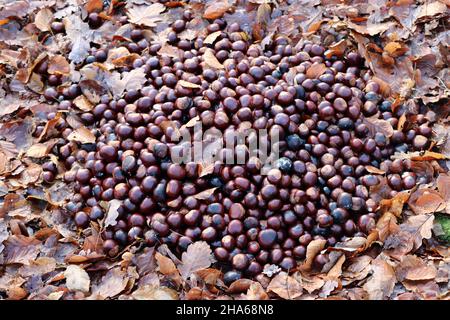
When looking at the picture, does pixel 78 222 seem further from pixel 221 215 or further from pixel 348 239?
pixel 348 239

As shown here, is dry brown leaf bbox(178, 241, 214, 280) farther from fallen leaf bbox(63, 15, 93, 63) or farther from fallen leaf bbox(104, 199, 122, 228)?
fallen leaf bbox(63, 15, 93, 63)

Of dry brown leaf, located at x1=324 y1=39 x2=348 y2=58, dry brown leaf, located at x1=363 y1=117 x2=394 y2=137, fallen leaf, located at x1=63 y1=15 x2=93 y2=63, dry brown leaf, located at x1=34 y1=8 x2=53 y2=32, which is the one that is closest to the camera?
dry brown leaf, located at x1=363 y1=117 x2=394 y2=137

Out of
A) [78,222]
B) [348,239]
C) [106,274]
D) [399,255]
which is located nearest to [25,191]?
[78,222]

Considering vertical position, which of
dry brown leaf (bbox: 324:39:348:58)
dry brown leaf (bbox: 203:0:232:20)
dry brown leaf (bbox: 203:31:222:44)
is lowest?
dry brown leaf (bbox: 324:39:348:58)

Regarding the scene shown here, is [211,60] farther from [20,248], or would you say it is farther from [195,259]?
[20,248]

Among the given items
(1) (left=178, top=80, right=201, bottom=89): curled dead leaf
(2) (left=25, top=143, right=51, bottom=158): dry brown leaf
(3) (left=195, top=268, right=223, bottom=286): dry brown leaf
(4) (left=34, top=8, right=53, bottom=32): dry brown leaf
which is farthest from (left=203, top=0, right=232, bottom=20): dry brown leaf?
(3) (left=195, top=268, right=223, bottom=286): dry brown leaf
